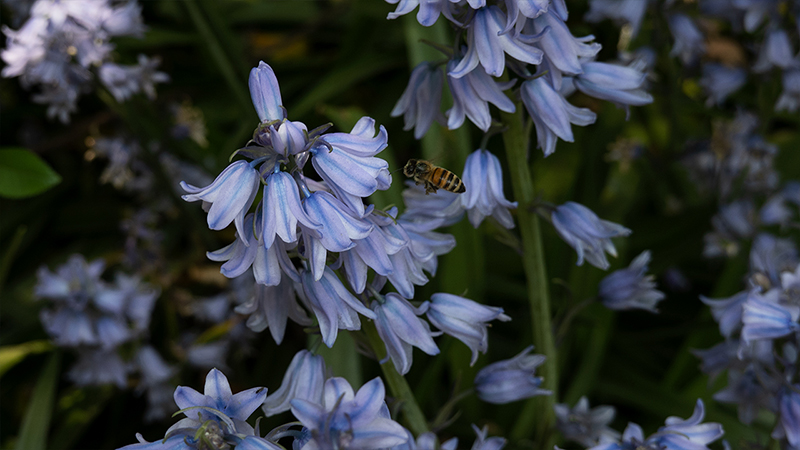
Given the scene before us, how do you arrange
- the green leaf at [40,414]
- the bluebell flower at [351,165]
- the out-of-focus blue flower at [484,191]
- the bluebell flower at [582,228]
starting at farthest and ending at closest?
the green leaf at [40,414], the bluebell flower at [582,228], the out-of-focus blue flower at [484,191], the bluebell flower at [351,165]

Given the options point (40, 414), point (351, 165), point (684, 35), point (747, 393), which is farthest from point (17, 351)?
point (684, 35)

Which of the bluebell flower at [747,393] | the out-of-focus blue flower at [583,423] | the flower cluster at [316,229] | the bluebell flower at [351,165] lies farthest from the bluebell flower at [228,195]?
the bluebell flower at [747,393]

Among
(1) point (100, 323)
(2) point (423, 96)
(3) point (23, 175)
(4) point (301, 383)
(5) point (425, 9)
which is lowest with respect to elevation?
(1) point (100, 323)

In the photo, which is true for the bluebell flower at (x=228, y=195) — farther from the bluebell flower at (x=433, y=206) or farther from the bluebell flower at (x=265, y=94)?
the bluebell flower at (x=433, y=206)

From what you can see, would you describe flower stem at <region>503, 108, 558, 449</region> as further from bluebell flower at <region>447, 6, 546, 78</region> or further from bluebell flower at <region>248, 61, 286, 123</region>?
bluebell flower at <region>248, 61, 286, 123</region>

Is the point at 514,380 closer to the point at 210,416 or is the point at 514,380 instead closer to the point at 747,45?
the point at 210,416
